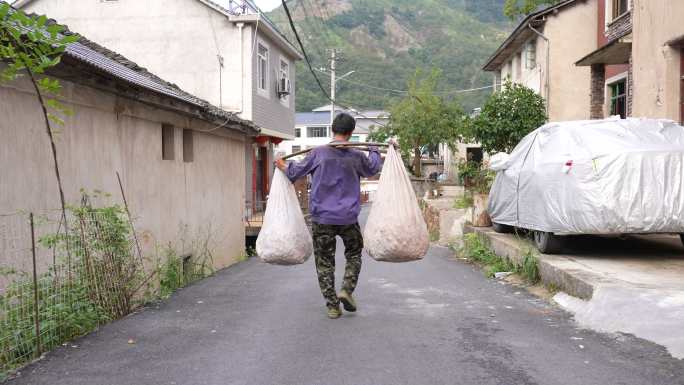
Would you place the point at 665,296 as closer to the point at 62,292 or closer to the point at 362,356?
the point at 362,356

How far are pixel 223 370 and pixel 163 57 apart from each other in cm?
1727

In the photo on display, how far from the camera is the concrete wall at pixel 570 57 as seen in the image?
905 inches

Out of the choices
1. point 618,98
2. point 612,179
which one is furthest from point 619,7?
point 612,179

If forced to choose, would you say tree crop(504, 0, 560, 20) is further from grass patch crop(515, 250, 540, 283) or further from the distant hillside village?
grass patch crop(515, 250, 540, 283)

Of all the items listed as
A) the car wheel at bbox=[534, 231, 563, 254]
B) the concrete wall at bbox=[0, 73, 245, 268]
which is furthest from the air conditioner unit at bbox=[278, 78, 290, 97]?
the car wheel at bbox=[534, 231, 563, 254]

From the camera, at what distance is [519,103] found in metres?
17.8

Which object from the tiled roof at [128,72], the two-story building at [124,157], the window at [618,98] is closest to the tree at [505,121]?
the window at [618,98]

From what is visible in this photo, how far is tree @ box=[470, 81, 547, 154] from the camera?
17.5 metres

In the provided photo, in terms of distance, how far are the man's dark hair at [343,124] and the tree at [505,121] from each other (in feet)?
40.5

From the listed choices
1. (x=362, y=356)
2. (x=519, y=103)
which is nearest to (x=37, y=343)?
(x=362, y=356)

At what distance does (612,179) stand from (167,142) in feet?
22.7

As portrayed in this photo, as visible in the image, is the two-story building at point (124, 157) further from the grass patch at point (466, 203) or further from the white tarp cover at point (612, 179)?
the grass patch at point (466, 203)

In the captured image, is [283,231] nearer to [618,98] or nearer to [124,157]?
[124,157]

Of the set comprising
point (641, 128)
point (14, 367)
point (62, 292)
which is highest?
point (641, 128)
